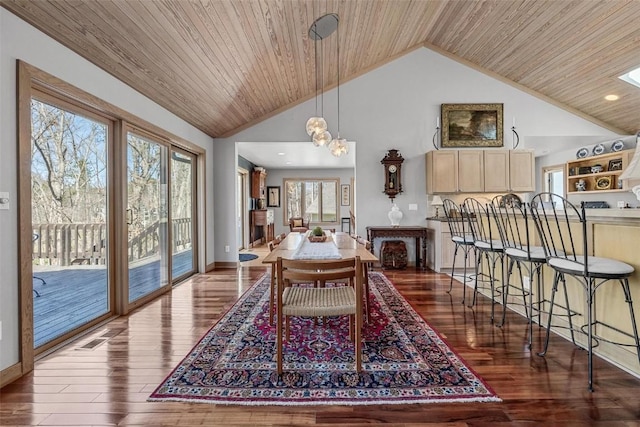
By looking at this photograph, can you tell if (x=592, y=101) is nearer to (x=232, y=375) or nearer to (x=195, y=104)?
(x=195, y=104)

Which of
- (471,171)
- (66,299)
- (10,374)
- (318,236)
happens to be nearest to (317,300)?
(318,236)

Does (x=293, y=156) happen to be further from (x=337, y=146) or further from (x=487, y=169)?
(x=487, y=169)

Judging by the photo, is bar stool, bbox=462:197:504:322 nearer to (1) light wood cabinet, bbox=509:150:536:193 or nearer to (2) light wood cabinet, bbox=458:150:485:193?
(2) light wood cabinet, bbox=458:150:485:193

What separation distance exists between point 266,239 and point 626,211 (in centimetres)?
872

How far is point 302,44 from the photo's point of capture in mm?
3861

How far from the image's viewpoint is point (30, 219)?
83.9 inches

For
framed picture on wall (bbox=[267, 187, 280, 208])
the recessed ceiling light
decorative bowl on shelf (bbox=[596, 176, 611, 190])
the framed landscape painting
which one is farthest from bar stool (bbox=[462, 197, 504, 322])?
framed picture on wall (bbox=[267, 187, 280, 208])

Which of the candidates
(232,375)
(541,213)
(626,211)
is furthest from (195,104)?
(626,211)

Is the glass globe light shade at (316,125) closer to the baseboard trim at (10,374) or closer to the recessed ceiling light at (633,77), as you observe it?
the baseboard trim at (10,374)

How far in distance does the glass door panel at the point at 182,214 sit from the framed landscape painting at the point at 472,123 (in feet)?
14.0

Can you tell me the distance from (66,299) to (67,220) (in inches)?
27.7

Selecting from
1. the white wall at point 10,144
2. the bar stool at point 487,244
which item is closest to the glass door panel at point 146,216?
the white wall at point 10,144

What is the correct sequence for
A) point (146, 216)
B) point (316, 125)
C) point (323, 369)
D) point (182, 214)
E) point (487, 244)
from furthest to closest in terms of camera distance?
point (182, 214) → point (146, 216) → point (316, 125) → point (487, 244) → point (323, 369)

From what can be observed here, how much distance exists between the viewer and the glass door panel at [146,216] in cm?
350
